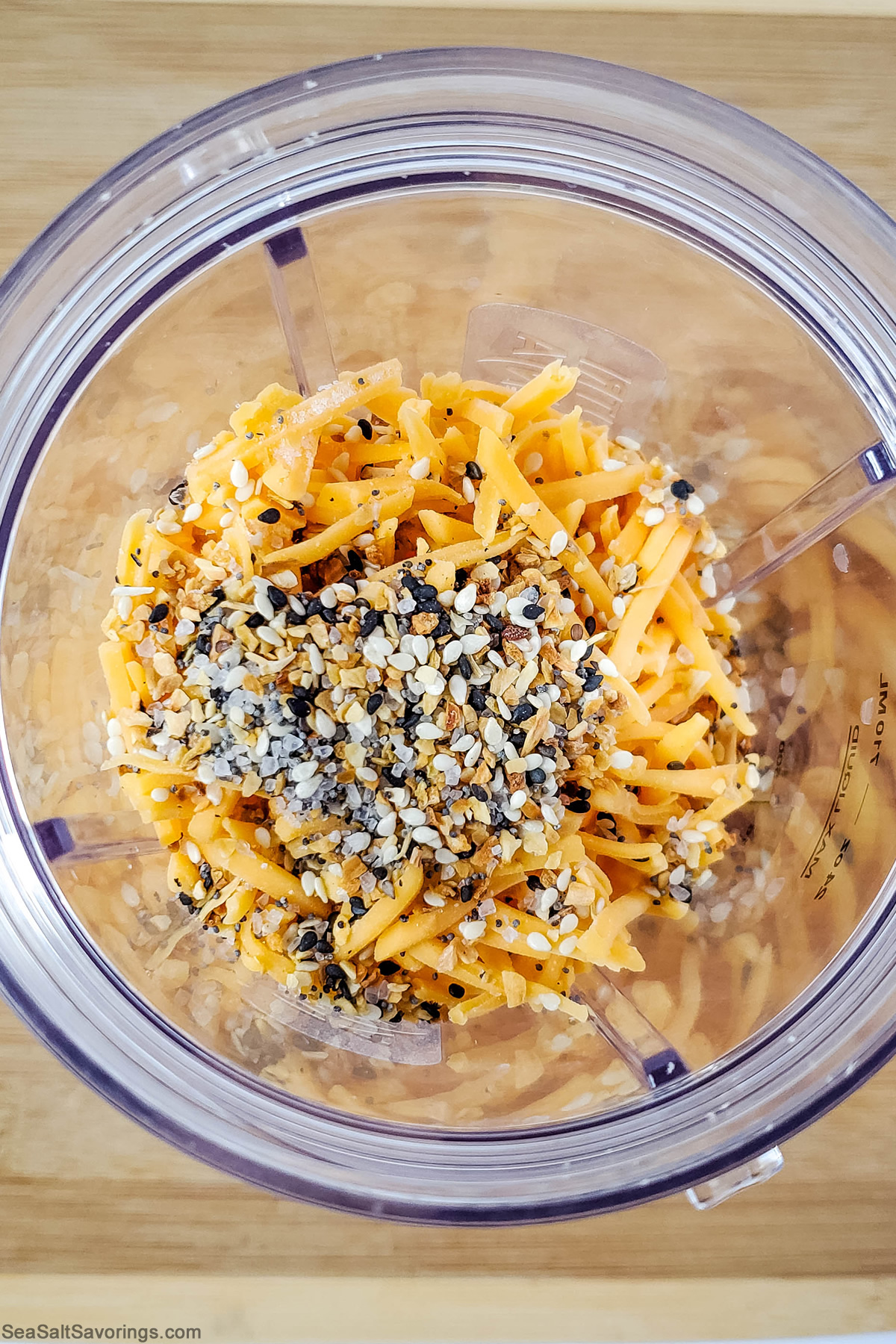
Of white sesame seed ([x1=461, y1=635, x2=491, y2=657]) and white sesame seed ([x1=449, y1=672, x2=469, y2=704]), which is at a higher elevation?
white sesame seed ([x1=461, y1=635, x2=491, y2=657])

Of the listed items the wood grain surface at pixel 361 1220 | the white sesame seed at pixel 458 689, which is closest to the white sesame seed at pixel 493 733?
the white sesame seed at pixel 458 689

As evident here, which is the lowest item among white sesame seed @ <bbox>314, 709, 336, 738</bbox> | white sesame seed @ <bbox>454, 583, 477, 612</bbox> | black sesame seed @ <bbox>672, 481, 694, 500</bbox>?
white sesame seed @ <bbox>314, 709, 336, 738</bbox>

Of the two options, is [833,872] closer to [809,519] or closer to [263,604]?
[809,519]

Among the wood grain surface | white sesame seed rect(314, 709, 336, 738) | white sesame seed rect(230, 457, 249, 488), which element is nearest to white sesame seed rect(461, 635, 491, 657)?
white sesame seed rect(314, 709, 336, 738)

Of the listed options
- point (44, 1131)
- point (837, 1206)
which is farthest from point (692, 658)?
point (44, 1131)

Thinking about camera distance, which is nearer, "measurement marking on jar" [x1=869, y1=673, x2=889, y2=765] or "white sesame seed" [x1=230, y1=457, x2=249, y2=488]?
"white sesame seed" [x1=230, y1=457, x2=249, y2=488]

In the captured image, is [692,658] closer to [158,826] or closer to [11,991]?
[158,826]

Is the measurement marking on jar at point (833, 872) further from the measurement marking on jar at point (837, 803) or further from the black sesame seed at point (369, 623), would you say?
the black sesame seed at point (369, 623)

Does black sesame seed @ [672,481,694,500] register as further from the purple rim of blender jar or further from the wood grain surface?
the wood grain surface
